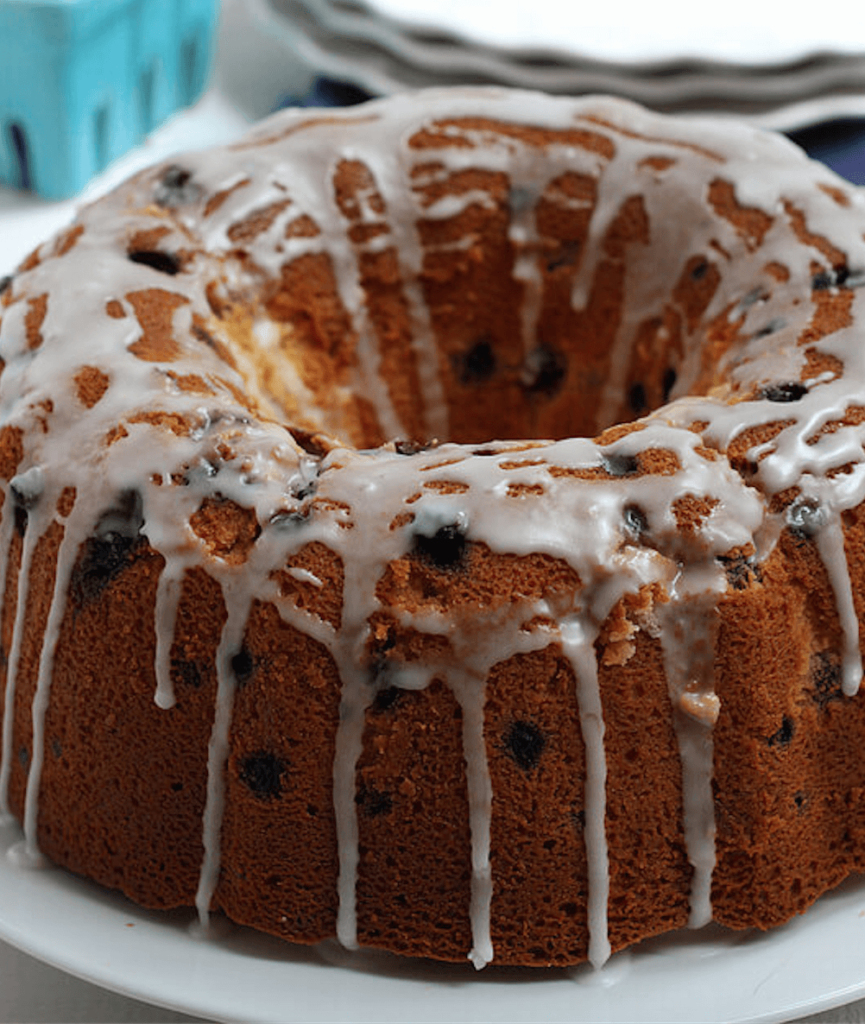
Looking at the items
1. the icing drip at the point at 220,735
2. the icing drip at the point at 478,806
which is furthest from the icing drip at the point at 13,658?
the icing drip at the point at 478,806

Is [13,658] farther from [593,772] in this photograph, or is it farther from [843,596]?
[843,596]

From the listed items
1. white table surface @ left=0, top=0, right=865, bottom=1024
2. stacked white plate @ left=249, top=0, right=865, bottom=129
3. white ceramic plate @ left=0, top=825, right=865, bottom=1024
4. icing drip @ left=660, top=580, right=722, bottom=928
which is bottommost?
white table surface @ left=0, top=0, right=865, bottom=1024

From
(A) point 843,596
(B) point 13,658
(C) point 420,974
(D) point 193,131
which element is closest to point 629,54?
(D) point 193,131

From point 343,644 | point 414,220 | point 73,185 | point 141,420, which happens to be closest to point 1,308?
point 141,420

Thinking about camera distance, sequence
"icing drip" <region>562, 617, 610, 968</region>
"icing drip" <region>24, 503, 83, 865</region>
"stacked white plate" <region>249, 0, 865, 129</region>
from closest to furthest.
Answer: "icing drip" <region>562, 617, 610, 968</region>, "icing drip" <region>24, 503, 83, 865</region>, "stacked white plate" <region>249, 0, 865, 129</region>

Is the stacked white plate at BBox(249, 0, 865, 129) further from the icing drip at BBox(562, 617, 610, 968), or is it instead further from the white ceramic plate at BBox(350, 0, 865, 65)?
the icing drip at BBox(562, 617, 610, 968)

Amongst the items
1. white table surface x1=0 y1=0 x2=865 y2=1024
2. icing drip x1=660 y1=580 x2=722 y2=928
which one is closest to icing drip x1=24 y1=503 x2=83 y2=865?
white table surface x1=0 y1=0 x2=865 y2=1024
